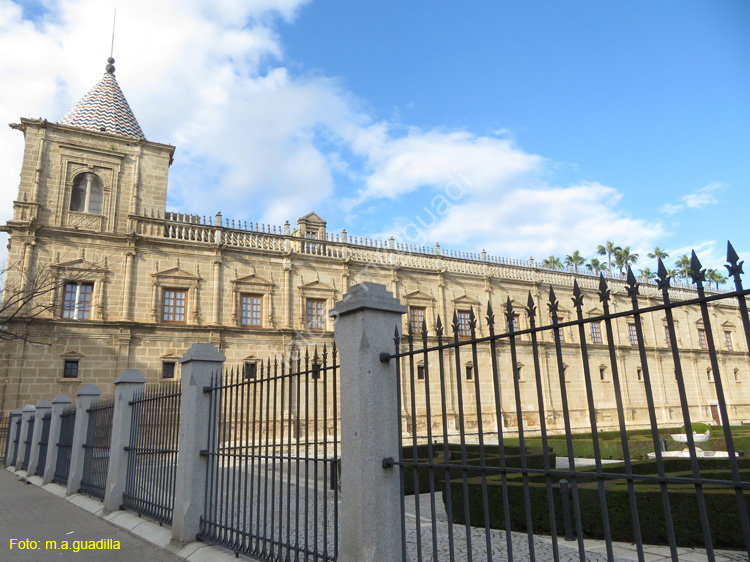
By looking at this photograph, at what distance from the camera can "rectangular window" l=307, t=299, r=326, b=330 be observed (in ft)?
80.1

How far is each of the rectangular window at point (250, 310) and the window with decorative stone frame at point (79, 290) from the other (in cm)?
548

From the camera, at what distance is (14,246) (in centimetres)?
1911

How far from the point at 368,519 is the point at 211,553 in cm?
298

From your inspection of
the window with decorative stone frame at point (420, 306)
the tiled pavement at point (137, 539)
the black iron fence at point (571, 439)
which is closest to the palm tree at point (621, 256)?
the black iron fence at point (571, 439)

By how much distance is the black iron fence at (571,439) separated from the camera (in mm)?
2385

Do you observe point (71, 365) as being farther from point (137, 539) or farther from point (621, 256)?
point (621, 256)

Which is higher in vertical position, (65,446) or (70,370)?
(70,370)

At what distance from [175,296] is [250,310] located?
3236 mm

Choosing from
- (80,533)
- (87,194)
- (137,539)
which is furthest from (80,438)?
(87,194)

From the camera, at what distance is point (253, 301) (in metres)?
23.2

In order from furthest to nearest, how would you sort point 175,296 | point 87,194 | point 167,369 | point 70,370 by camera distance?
point 175,296 → point 87,194 → point 167,369 → point 70,370

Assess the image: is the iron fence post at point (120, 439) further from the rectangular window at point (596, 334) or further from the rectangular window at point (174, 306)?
the rectangular window at point (596, 334)

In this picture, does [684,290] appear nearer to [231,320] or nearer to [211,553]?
[231,320]

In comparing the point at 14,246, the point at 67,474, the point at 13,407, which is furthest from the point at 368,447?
the point at 14,246
